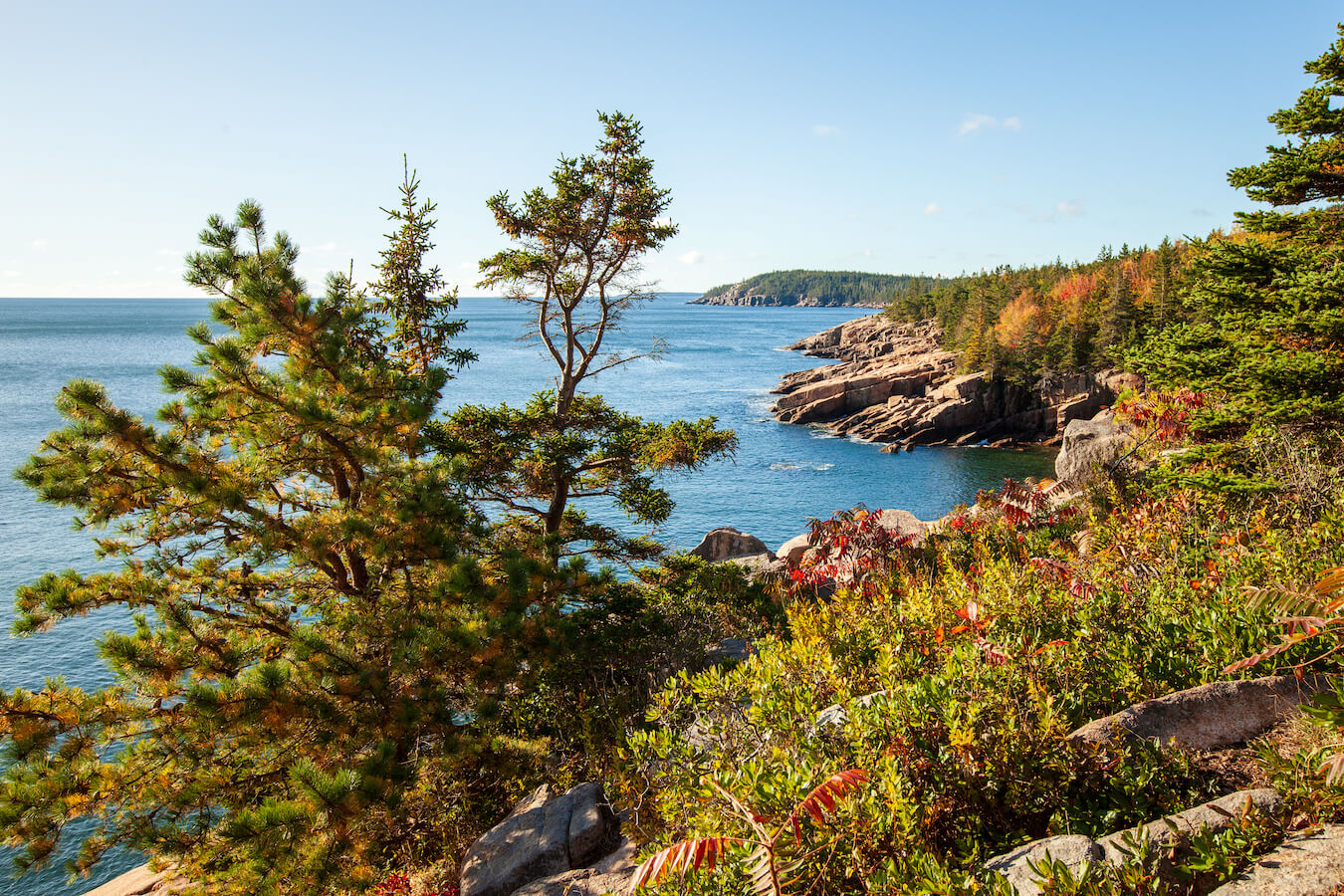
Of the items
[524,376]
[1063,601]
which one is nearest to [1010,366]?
[524,376]

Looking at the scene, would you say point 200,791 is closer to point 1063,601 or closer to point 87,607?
point 87,607

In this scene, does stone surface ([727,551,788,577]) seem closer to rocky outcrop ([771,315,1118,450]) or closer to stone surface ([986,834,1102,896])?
stone surface ([986,834,1102,896])

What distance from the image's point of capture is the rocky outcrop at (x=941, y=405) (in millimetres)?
52938

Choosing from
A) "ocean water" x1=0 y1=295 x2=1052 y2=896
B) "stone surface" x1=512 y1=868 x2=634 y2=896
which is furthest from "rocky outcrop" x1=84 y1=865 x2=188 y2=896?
"stone surface" x1=512 y1=868 x2=634 y2=896

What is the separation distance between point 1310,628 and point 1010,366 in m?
60.6

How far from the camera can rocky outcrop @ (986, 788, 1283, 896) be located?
333 centimetres

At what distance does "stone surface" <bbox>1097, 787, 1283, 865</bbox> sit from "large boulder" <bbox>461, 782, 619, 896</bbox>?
5026 millimetres

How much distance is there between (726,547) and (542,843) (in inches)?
587

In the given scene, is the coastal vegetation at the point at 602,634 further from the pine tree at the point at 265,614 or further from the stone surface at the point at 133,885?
the stone surface at the point at 133,885

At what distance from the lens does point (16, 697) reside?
5.89 meters

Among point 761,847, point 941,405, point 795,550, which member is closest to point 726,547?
point 795,550

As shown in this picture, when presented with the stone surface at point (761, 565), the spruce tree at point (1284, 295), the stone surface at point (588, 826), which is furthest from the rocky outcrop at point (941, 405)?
the stone surface at point (588, 826)

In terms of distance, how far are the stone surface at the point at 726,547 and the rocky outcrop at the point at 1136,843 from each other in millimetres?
17609

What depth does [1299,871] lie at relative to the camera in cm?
308
